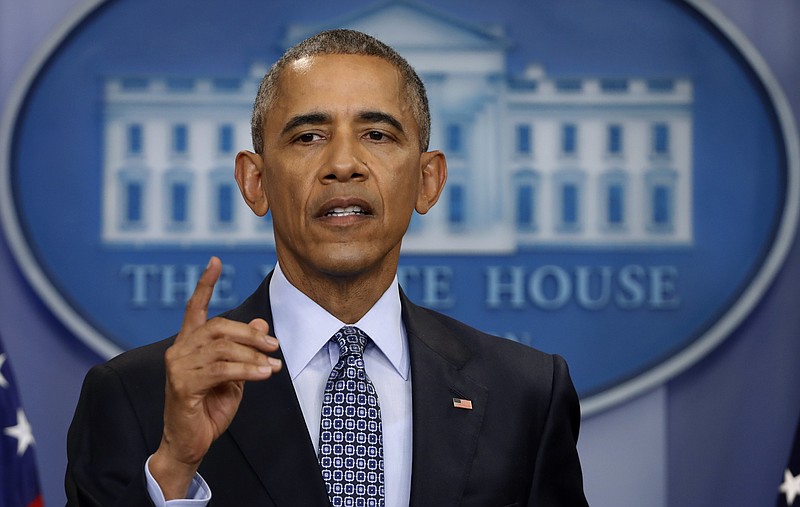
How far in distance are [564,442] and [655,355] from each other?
1.54 metres

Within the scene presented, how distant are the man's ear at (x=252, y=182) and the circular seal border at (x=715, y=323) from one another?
152 cm

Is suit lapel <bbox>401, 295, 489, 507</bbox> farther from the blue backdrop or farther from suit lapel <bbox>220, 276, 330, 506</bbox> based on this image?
the blue backdrop

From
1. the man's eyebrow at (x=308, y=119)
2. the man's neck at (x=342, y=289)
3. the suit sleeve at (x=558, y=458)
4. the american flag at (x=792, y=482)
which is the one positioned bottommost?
the american flag at (x=792, y=482)

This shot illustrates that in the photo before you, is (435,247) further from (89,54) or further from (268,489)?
(268,489)

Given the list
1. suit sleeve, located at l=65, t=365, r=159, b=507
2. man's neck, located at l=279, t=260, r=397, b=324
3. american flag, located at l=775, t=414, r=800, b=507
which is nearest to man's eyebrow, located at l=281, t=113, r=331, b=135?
man's neck, located at l=279, t=260, r=397, b=324

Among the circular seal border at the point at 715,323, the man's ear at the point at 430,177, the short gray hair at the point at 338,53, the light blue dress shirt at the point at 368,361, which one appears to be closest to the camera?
the light blue dress shirt at the point at 368,361

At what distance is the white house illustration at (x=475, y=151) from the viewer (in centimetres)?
345

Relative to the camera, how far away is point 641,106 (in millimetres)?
3482

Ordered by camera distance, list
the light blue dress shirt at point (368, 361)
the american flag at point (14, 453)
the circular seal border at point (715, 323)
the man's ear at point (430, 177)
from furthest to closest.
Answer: the circular seal border at point (715, 323) → the american flag at point (14, 453) → the man's ear at point (430, 177) → the light blue dress shirt at point (368, 361)

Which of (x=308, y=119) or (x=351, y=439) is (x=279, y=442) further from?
(x=308, y=119)

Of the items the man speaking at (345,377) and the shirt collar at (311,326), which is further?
the shirt collar at (311,326)

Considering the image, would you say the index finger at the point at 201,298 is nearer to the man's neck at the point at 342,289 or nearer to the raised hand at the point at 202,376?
the raised hand at the point at 202,376

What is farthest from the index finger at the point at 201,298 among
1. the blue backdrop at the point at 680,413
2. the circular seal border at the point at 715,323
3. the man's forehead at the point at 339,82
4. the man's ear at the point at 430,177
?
the blue backdrop at the point at 680,413

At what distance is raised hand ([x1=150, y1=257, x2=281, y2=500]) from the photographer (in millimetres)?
1418
